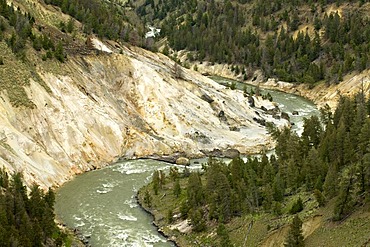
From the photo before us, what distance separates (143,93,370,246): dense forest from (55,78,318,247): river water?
185 cm

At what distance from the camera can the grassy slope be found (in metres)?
25.2

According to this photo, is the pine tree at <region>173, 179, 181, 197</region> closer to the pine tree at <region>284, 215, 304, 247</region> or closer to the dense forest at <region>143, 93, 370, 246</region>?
the dense forest at <region>143, 93, 370, 246</region>

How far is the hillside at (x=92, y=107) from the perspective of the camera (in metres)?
47.0

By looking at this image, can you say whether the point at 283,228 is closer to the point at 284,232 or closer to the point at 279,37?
the point at 284,232

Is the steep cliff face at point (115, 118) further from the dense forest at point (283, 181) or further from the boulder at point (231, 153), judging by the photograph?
the dense forest at point (283, 181)

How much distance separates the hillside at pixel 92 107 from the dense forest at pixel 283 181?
37.3 feet

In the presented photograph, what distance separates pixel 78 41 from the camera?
6341 cm

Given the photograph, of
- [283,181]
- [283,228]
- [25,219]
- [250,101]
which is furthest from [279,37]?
[25,219]

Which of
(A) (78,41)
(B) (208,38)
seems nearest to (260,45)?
(B) (208,38)

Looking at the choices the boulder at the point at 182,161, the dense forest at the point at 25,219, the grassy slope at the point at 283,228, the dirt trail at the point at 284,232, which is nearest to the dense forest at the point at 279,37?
the boulder at the point at 182,161

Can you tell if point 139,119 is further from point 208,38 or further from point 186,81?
point 208,38

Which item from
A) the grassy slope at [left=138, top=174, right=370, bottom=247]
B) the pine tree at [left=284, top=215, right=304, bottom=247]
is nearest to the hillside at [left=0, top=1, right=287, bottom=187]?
the grassy slope at [left=138, top=174, right=370, bottom=247]

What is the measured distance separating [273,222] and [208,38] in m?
101

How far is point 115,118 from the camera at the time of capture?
5481 cm
